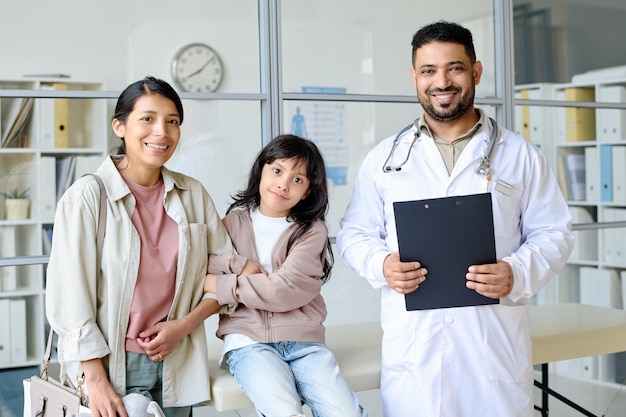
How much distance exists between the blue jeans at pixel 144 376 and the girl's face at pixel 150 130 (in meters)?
0.52

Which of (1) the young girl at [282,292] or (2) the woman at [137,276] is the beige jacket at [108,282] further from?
(1) the young girl at [282,292]

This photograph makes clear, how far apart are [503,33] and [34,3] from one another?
84.1 inches

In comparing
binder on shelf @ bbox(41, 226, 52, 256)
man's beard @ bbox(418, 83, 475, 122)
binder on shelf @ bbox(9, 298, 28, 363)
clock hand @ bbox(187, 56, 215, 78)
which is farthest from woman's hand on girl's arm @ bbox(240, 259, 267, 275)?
clock hand @ bbox(187, 56, 215, 78)

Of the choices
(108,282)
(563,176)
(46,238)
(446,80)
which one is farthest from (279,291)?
(563,176)

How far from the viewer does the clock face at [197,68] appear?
3.83 m

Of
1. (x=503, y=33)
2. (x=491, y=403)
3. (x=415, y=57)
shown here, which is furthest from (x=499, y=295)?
(x=503, y=33)

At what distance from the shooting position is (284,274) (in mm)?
2250

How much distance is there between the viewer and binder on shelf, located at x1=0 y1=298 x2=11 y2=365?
299cm

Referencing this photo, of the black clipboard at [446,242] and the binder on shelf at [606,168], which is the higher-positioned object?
Result: the binder on shelf at [606,168]

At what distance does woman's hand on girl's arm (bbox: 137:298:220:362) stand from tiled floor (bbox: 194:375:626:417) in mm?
1682

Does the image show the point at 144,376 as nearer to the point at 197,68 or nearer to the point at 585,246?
the point at 197,68

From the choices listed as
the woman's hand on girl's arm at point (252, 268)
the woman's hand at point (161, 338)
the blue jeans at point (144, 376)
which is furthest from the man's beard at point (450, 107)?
the blue jeans at point (144, 376)

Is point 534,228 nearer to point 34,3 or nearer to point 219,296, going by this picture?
point 219,296

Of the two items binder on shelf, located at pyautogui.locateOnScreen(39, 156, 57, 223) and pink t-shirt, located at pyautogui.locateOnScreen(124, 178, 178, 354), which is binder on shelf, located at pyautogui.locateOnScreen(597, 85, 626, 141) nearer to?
binder on shelf, located at pyautogui.locateOnScreen(39, 156, 57, 223)
